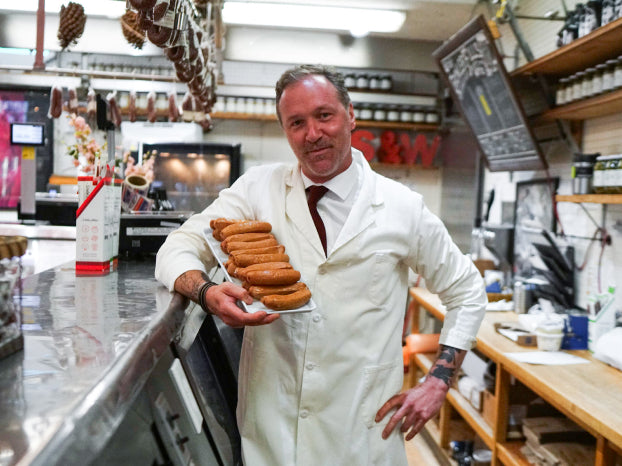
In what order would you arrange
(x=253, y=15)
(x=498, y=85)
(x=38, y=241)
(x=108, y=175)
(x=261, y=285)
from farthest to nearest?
(x=253, y=15) → (x=498, y=85) → (x=38, y=241) → (x=108, y=175) → (x=261, y=285)

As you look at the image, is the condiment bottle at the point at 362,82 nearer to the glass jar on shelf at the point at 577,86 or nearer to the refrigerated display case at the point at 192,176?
the refrigerated display case at the point at 192,176

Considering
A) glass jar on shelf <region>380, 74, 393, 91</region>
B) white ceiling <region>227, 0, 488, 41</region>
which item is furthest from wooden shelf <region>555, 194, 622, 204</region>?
glass jar on shelf <region>380, 74, 393, 91</region>

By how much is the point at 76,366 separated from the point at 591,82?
125 inches

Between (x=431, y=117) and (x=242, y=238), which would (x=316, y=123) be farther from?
(x=431, y=117)

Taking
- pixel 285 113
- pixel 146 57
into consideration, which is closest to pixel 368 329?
pixel 285 113

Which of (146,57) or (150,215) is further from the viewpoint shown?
(146,57)

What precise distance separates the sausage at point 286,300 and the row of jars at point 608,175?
2.04 metres

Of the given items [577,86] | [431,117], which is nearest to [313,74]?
[577,86]

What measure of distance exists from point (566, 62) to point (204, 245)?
8.94 feet

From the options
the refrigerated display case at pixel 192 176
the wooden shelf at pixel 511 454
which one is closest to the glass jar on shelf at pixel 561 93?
the wooden shelf at pixel 511 454

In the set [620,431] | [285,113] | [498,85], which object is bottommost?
[620,431]

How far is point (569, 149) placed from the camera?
3.74 m

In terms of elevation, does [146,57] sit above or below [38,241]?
above

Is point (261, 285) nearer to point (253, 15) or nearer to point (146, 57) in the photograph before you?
point (253, 15)
